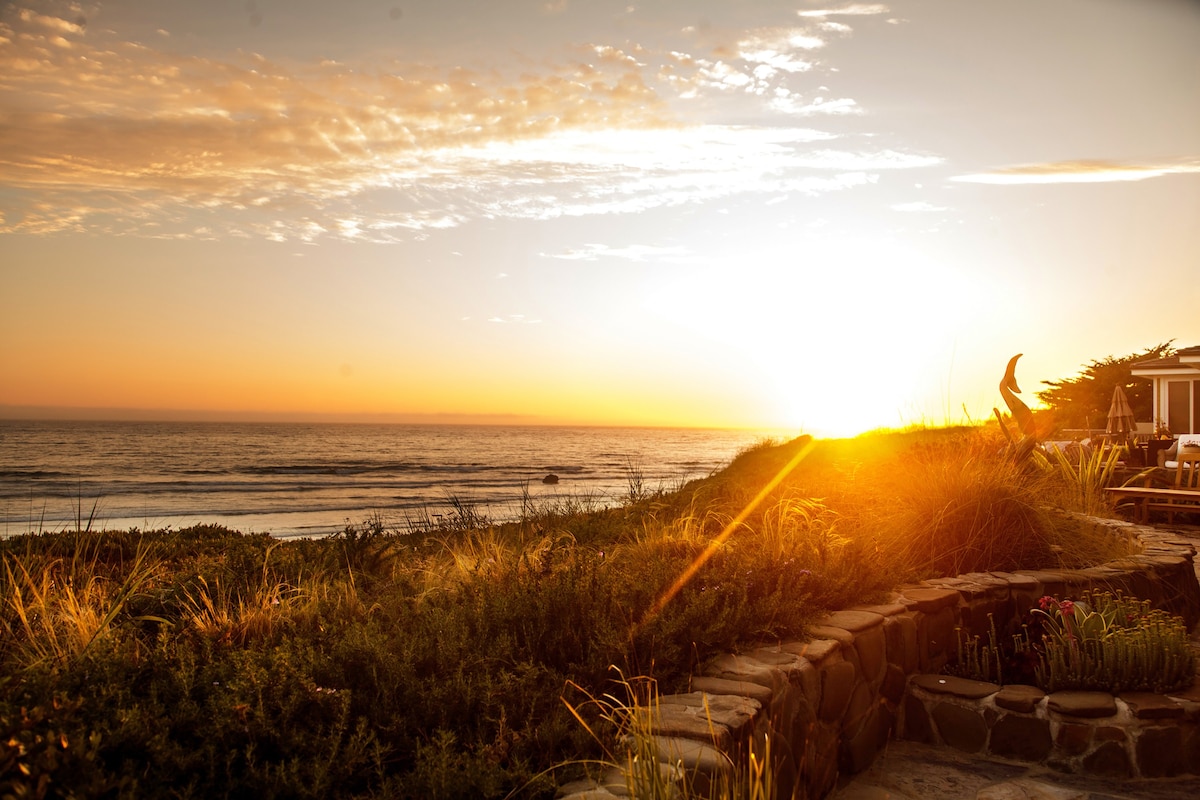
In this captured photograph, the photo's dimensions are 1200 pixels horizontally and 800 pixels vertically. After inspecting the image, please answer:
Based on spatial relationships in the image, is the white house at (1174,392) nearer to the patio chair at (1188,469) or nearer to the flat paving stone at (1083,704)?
the patio chair at (1188,469)

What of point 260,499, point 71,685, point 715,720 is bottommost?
point 260,499

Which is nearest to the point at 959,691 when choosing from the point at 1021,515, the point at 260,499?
the point at 1021,515

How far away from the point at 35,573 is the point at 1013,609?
649 cm

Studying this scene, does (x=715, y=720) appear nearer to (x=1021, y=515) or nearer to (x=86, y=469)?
(x=1021, y=515)

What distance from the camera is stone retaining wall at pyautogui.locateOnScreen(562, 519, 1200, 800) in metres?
2.78

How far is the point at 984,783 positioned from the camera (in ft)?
11.8

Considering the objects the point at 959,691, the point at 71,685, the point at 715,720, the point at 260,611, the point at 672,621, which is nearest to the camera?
the point at 71,685

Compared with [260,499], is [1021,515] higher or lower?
higher

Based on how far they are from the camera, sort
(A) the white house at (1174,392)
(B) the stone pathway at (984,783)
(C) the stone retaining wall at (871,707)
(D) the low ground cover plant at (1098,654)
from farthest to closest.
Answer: (A) the white house at (1174,392)
(D) the low ground cover plant at (1098,654)
(B) the stone pathway at (984,783)
(C) the stone retaining wall at (871,707)

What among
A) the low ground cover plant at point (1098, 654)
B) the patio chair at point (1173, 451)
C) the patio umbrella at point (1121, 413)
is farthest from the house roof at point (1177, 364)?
the low ground cover plant at point (1098, 654)

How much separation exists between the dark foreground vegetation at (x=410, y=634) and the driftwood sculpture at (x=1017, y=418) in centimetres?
137

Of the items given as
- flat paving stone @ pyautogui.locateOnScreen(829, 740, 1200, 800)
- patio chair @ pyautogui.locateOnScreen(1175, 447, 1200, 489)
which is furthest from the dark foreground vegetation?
patio chair @ pyautogui.locateOnScreen(1175, 447, 1200, 489)

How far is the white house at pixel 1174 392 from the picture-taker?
18.1 metres

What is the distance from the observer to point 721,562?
467 centimetres
